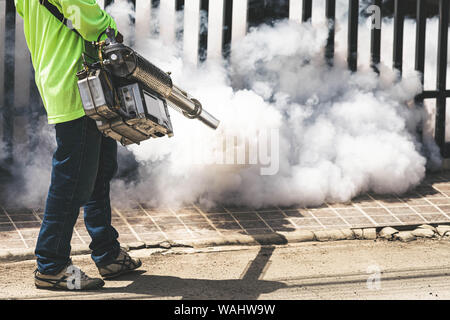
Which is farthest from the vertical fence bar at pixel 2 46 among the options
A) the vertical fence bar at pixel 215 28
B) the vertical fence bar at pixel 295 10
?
the vertical fence bar at pixel 295 10

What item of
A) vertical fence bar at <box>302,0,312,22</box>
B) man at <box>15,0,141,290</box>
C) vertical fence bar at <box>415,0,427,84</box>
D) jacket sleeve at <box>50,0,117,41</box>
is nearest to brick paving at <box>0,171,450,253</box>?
man at <box>15,0,141,290</box>

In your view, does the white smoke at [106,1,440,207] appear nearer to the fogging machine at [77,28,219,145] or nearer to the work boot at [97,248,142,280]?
the work boot at [97,248,142,280]

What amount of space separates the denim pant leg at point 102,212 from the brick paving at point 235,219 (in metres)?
0.87

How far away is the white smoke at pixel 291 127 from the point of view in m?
6.73

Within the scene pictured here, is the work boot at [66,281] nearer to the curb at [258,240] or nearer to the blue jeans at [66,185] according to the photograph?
the blue jeans at [66,185]

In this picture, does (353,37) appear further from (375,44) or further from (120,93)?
(120,93)

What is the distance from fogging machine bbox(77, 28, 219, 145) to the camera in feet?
13.5

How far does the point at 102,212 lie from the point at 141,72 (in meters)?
1.10

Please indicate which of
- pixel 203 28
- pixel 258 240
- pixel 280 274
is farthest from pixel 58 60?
pixel 203 28

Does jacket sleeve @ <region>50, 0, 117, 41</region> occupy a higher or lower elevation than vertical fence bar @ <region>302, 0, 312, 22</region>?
lower

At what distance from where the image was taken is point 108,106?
4.10 meters

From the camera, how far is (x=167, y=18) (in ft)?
23.8

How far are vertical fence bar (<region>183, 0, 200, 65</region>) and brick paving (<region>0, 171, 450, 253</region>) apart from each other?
5.80ft

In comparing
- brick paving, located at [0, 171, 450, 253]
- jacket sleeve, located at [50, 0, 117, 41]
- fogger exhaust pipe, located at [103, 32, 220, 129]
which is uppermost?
jacket sleeve, located at [50, 0, 117, 41]
